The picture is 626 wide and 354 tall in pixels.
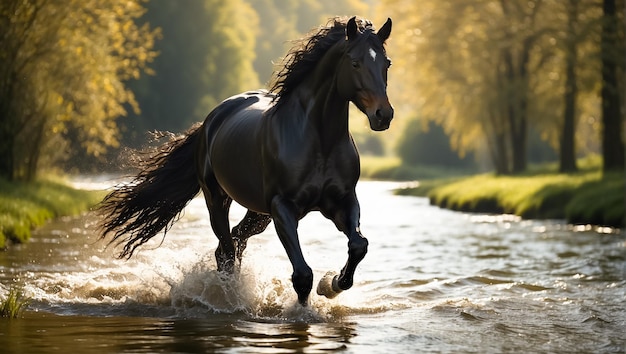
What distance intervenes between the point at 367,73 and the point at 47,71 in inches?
621

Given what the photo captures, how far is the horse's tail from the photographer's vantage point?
1209 cm

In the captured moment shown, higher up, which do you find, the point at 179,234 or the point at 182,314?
the point at 179,234

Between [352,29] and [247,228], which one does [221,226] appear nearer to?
[247,228]

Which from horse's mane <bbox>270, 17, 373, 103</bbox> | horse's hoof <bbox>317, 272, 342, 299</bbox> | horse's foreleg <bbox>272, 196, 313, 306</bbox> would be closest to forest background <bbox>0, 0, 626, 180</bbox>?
horse's mane <bbox>270, 17, 373, 103</bbox>

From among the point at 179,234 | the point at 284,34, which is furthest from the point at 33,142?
the point at 284,34

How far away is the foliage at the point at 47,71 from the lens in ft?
70.3

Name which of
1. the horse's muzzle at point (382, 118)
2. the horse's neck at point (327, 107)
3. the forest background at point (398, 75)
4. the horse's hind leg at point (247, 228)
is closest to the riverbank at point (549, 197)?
the forest background at point (398, 75)

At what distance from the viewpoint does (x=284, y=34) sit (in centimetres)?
9238

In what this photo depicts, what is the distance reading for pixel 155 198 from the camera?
39.8 ft

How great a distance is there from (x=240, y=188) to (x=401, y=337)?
268 cm

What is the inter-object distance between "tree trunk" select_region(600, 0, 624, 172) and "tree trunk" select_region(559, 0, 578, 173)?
4.37ft

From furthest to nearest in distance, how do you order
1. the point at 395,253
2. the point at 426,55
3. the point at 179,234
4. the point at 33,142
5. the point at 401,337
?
the point at 426,55 < the point at 33,142 < the point at 179,234 < the point at 395,253 < the point at 401,337

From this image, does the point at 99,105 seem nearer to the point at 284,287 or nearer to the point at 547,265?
the point at 547,265

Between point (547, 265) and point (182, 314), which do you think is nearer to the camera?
point (182, 314)
